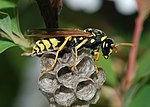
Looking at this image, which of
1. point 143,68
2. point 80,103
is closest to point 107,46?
point 80,103

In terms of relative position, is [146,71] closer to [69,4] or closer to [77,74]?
[77,74]

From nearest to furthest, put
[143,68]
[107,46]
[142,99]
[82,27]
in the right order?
[107,46] → [142,99] → [143,68] → [82,27]

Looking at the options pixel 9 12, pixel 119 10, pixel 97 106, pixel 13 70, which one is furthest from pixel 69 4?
pixel 9 12

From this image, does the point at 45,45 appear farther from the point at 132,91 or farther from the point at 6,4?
the point at 132,91

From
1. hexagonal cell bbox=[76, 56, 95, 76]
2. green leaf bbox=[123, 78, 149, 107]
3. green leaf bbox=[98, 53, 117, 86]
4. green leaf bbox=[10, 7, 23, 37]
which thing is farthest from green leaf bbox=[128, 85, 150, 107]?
green leaf bbox=[10, 7, 23, 37]

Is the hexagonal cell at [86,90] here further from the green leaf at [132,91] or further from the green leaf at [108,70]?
the green leaf at [132,91]

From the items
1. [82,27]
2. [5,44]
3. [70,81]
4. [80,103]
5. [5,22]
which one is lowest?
[82,27]

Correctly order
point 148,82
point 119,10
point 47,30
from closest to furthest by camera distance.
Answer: point 47,30 → point 148,82 → point 119,10
